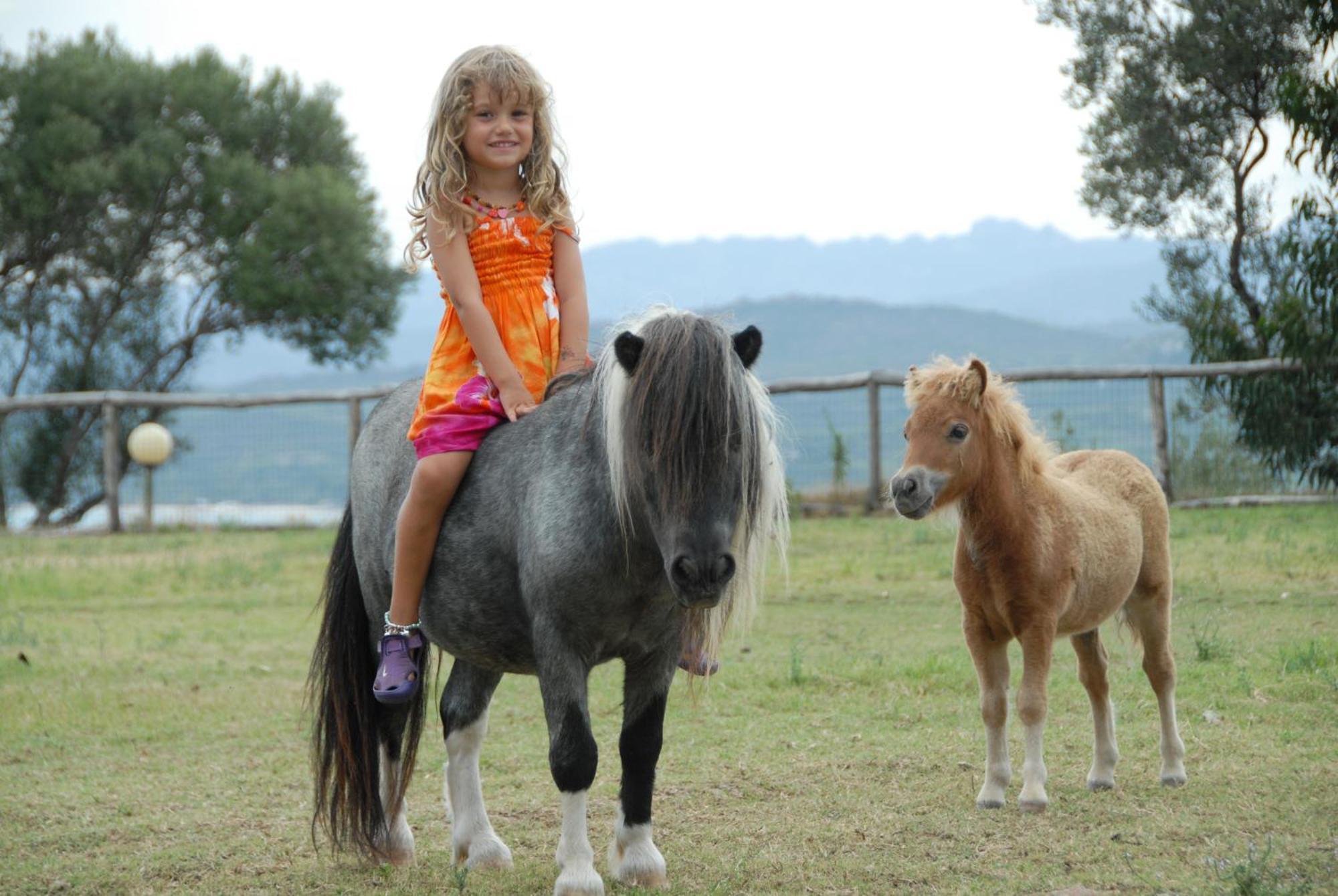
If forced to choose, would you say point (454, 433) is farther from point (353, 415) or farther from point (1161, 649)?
point (353, 415)

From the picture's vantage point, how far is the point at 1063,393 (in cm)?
1647

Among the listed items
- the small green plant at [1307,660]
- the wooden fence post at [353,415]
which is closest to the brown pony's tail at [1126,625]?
the small green plant at [1307,660]

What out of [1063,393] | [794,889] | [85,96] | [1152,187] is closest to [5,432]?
[85,96]

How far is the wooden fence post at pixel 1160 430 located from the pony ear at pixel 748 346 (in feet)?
39.6

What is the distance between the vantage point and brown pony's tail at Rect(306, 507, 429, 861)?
4465 millimetres

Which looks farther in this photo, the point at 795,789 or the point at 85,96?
the point at 85,96

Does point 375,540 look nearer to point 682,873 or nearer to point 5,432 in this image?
point 682,873

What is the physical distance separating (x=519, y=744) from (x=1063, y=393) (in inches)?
462

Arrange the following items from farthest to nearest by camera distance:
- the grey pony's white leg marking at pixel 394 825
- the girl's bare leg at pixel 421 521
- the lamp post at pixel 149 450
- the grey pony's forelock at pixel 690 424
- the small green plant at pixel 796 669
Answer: the lamp post at pixel 149 450
the small green plant at pixel 796 669
the grey pony's white leg marking at pixel 394 825
the girl's bare leg at pixel 421 521
the grey pony's forelock at pixel 690 424

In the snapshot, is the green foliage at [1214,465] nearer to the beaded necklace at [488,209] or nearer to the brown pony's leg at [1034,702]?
the brown pony's leg at [1034,702]

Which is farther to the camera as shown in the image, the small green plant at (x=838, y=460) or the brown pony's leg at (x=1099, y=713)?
the small green plant at (x=838, y=460)

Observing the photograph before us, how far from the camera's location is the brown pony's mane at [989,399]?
509 cm

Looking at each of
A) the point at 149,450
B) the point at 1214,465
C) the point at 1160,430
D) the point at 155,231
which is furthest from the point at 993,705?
the point at 155,231

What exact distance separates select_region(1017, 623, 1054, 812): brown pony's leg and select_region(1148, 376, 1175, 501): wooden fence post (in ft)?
34.2
